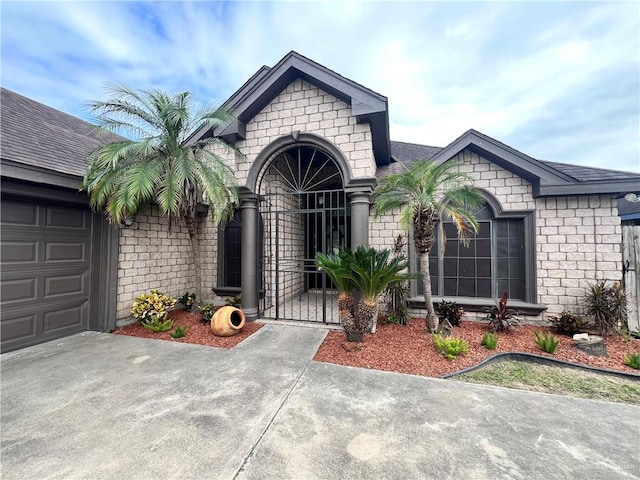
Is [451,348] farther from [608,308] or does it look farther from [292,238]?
[292,238]

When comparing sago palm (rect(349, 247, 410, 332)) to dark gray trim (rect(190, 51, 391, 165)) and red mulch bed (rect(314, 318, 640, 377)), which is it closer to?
red mulch bed (rect(314, 318, 640, 377))

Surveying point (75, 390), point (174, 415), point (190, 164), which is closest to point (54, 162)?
point (190, 164)

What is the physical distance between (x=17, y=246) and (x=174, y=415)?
4.22m

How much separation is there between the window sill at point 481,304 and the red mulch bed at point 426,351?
0.43 m

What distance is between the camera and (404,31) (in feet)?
22.3

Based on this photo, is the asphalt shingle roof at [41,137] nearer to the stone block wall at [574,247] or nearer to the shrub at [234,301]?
the shrub at [234,301]

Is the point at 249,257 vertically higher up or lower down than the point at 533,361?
higher up

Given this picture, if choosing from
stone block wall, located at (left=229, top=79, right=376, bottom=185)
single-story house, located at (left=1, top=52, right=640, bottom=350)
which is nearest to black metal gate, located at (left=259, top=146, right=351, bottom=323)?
single-story house, located at (left=1, top=52, right=640, bottom=350)

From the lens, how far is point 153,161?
5.13 m

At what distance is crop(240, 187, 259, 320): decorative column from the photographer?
6152mm

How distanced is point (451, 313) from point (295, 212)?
161 inches

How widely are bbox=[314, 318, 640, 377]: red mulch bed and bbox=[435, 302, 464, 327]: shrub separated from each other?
170mm

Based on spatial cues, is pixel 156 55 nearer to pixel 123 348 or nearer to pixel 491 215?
pixel 123 348

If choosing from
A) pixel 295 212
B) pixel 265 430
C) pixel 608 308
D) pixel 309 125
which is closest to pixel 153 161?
pixel 295 212
